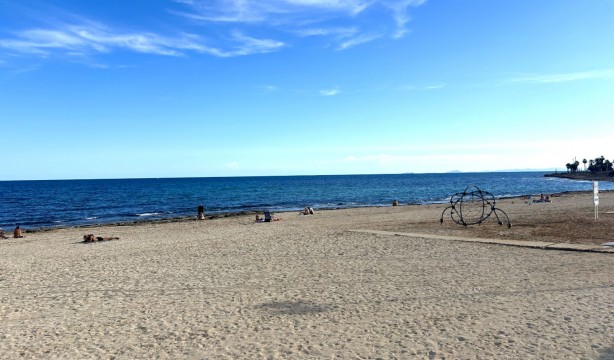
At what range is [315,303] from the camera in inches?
310

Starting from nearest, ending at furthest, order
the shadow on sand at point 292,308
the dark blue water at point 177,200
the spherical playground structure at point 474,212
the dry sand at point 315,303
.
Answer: the dry sand at point 315,303 → the shadow on sand at point 292,308 → the spherical playground structure at point 474,212 → the dark blue water at point 177,200

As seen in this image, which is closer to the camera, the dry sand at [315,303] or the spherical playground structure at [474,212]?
the dry sand at [315,303]

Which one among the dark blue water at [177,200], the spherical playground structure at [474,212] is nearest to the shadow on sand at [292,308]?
the spherical playground structure at [474,212]

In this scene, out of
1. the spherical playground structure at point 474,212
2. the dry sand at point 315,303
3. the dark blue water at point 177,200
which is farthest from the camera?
the dark blue water at point 177,200

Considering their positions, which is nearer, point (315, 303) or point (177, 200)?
point (315, 303)

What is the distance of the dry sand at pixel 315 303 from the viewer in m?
5.82

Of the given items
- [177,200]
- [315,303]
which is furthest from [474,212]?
[177,200]

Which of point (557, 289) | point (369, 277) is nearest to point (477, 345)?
point (557, 289)

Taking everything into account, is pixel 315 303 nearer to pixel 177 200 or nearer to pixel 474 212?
pixel 474 212

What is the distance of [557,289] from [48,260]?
45.4ft

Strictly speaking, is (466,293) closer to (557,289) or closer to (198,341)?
(557,289)

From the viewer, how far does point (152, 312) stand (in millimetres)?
7648

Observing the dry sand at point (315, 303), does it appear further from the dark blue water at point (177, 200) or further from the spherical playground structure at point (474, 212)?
the dark blue water at point (177, 200)

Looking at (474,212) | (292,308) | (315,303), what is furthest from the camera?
(474,212)
